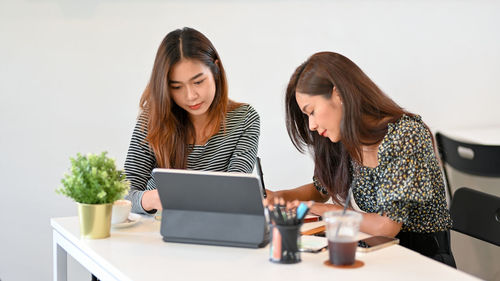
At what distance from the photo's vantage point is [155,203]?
1914 millimetres

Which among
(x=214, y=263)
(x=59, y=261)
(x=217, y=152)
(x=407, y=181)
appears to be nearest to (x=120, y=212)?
(x=59, y=261)

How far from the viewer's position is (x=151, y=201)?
1.92m

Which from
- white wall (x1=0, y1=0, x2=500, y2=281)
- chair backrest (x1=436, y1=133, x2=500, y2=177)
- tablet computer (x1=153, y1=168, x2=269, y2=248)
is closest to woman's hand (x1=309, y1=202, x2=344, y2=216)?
tablet computer (x1=153, y1=168, x2=269, y2=248)

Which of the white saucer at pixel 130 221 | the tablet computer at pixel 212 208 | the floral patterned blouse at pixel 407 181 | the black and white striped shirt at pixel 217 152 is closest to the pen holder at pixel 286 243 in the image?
the tablet computer at pixel 212 208

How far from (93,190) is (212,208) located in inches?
12.3

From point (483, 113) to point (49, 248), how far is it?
231 centimetres

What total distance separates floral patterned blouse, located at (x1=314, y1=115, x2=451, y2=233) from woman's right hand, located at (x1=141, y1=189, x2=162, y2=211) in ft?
2.03

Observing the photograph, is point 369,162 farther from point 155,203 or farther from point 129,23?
point 129,23

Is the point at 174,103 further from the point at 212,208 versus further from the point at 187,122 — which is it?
the point at 212,208

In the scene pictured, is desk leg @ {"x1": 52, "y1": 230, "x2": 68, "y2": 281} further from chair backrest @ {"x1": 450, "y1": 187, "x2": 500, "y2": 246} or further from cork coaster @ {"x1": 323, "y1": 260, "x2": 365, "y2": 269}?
chair backrest @ {"x1": 450, "y1": 187, "x2": 500, "y2": 246}

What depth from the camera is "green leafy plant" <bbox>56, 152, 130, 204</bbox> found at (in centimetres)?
166

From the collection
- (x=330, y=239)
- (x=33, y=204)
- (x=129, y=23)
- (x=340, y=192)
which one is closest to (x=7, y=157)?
(x=33, y=204)

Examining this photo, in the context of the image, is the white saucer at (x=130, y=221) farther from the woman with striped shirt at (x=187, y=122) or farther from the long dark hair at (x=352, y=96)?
the long dark hair at (x=352, y=96)

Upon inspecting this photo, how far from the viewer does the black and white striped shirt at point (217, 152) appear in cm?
216
